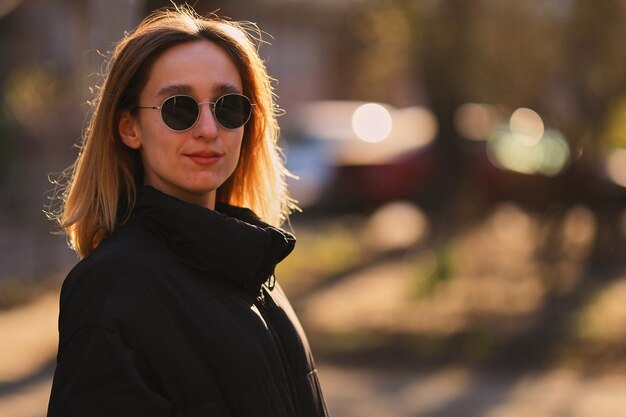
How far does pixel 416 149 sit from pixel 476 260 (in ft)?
17.6

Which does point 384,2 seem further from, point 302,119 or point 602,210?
point 302,119

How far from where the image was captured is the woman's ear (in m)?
2.44

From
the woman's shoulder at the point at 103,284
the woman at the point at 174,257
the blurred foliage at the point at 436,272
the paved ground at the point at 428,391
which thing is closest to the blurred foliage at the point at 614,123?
the blurred foliage at the point at 436,272

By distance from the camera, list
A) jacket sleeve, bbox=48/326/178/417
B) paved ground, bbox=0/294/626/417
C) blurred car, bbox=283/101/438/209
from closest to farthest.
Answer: jacket sleeve, bbox=48/326/178/417
paved ground, bbox=0/294/626/417
blurred car, bbox=283/101/438/209

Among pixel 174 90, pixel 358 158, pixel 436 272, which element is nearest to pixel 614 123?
pixel 436 272

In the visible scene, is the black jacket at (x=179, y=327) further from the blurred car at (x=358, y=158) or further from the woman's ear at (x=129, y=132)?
the blurred car at (x=358, y=158)

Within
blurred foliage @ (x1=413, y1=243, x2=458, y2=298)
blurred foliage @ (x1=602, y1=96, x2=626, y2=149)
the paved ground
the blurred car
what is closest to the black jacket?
the paved ground

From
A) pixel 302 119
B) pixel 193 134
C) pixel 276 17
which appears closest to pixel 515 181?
pixel 302 119

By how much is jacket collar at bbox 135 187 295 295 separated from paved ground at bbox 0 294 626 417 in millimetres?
4571

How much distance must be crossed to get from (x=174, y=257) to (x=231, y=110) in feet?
1.20

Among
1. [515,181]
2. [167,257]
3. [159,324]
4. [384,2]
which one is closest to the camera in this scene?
[159,324]

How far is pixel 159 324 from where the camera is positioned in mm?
2109

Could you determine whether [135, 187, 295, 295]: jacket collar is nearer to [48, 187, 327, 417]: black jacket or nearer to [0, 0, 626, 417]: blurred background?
[48, 187, 327, 417]: black jacket

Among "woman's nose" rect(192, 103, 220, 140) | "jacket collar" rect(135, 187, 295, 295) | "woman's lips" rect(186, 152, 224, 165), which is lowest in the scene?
"jacket collar" rect(135, 187, 295, 295)
